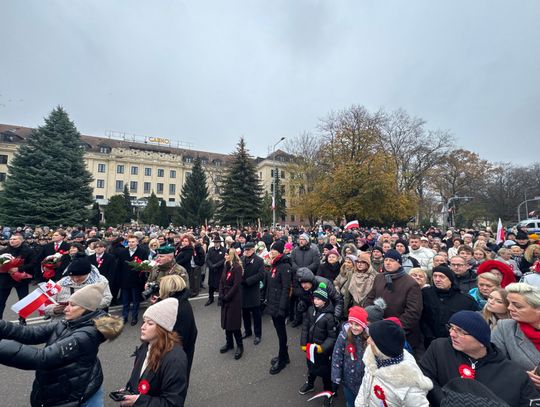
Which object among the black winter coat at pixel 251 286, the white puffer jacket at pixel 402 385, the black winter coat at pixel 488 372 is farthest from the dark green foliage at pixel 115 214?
the black winter coat at pixel 488 372

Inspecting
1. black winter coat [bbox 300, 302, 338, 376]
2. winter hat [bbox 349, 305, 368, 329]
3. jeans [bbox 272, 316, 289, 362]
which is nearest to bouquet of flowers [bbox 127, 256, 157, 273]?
jeans [bbox 272, 316, 289, 362]

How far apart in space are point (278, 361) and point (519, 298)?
350 centimetres

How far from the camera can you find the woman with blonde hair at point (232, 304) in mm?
5020

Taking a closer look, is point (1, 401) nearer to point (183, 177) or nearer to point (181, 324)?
point (181, 324)

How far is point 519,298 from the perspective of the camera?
8.14 feet

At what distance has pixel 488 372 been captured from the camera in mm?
2037

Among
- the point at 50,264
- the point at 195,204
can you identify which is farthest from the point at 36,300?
the point at 195,204

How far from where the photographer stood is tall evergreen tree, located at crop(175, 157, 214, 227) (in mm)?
37000

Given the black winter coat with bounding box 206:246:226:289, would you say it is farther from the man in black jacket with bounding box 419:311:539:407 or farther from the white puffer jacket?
the man in black jacket with bounding box 419:311:539:407

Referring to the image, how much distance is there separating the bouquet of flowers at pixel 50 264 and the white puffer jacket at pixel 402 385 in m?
7.20

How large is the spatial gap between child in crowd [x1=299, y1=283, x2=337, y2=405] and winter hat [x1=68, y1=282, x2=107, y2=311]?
2.64 m

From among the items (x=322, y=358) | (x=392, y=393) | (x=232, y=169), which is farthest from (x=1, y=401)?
(x=232, y=169)

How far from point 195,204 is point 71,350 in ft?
120

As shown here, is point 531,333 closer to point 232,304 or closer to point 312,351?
point 312,351
